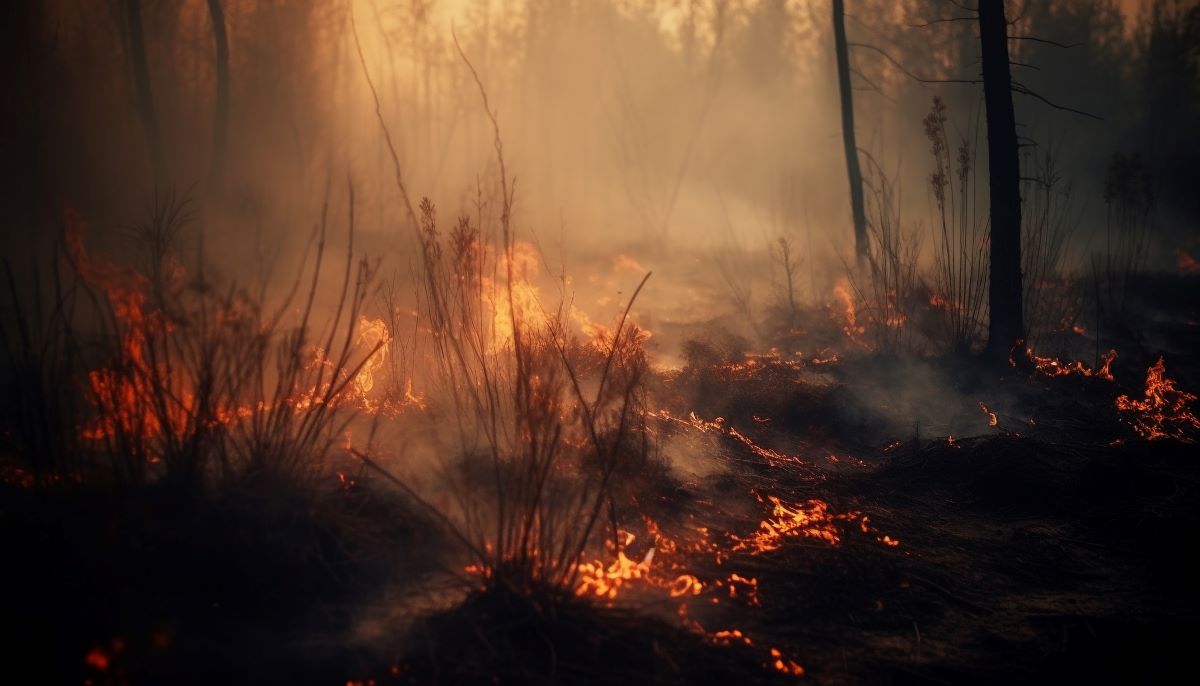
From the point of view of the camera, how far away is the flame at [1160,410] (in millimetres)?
6961

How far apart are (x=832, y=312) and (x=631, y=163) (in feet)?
75.8

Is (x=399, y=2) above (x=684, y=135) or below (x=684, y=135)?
above

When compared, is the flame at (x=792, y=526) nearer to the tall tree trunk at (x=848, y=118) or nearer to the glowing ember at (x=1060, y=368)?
the glowing ember at (x=1060, y=368)

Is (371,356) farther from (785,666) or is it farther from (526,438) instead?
(785,666)

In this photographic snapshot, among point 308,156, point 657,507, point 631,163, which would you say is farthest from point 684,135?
point 657,507

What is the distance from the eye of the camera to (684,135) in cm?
3462

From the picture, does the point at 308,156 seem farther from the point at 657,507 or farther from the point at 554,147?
the point at 657,507

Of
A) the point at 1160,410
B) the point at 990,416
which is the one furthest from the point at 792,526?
the point at 1160,410

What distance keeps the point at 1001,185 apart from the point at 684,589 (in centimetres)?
693

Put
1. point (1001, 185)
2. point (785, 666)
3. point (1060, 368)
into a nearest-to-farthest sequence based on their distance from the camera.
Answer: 1. point (785, 666)
2. point (1001, 185)
3. point (1060, 368)

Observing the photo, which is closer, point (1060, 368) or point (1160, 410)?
point (1160, 410)

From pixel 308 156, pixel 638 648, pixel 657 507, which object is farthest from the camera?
pixel 308 156

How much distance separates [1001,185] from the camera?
322 inches

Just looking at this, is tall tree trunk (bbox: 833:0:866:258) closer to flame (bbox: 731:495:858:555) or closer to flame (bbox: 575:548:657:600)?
flame (bbox: 731:495:858:555)
